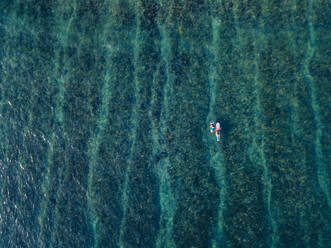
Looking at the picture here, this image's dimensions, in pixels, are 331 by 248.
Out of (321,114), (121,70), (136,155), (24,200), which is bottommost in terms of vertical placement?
(24,200)

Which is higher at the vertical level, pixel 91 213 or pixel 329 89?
pixel 329 89

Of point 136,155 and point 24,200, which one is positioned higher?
point 136,155

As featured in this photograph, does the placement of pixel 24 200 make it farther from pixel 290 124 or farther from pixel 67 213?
pixel 290 124

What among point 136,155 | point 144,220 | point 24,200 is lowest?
point 144,220

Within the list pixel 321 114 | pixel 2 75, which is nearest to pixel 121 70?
pixel 2 75

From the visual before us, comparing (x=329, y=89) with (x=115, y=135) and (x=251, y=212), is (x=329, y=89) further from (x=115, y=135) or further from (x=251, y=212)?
(x=115, y=135)

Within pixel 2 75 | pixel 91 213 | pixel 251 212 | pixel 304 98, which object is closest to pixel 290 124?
pixel 304 98
